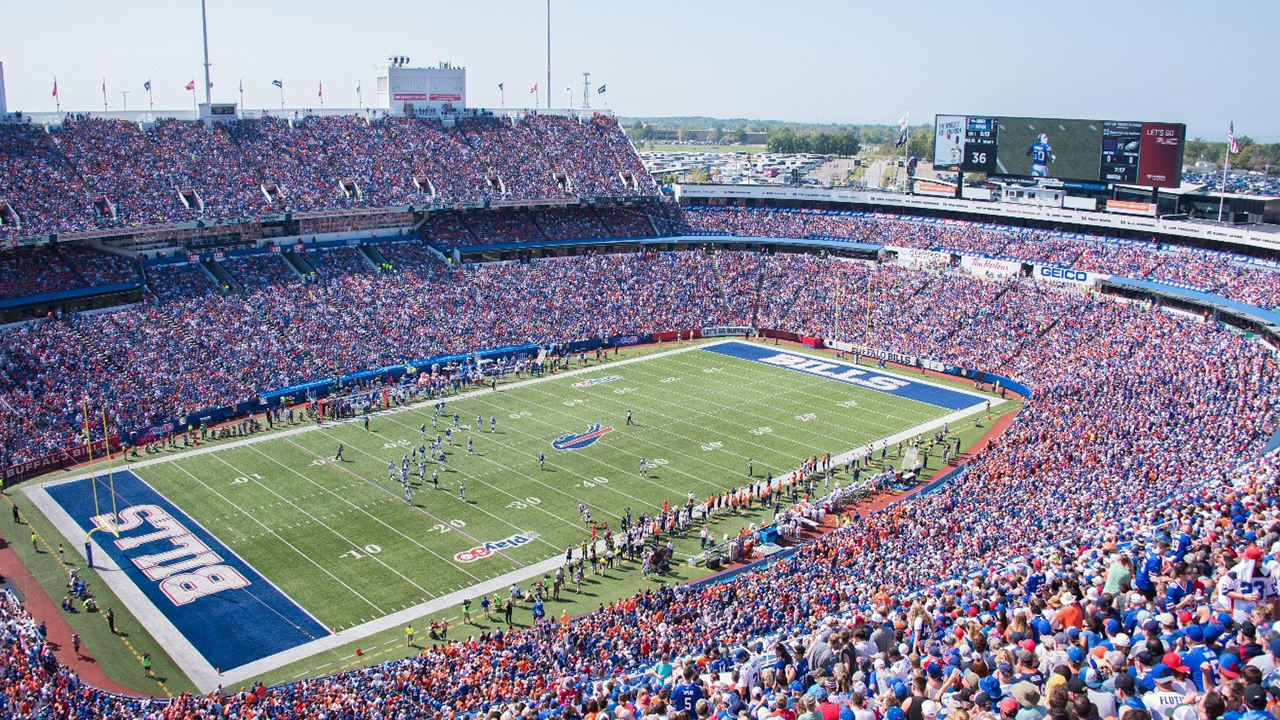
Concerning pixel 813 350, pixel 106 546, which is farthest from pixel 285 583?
pixel 813 350

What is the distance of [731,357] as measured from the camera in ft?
176

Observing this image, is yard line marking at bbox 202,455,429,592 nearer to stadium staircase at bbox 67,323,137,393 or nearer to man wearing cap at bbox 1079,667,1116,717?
stadium staircase at bbox 67,323,137,393

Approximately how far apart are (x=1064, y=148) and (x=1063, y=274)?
8.28m

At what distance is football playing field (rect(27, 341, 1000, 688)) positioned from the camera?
87.6 ft

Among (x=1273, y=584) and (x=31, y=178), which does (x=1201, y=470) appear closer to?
(x=1273, y=584)

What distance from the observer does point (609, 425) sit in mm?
41625

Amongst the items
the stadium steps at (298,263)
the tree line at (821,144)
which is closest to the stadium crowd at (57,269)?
the stadium steps at (298,263)

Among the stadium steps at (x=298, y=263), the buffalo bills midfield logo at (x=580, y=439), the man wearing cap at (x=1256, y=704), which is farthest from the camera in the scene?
the stadium steps at (x=298, y=263)

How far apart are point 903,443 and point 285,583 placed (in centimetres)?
2305

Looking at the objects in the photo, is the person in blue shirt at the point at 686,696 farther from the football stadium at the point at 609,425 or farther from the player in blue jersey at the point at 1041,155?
Result: the player in blue jersey at the point at 1041,155

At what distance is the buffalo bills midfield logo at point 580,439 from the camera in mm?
38906

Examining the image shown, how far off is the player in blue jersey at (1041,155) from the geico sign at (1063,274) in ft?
22.2

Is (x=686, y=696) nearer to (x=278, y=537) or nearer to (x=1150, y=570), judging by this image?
(x=1150, y=570)

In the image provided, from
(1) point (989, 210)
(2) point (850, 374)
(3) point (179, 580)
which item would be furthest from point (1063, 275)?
(3) point (179, 580)
